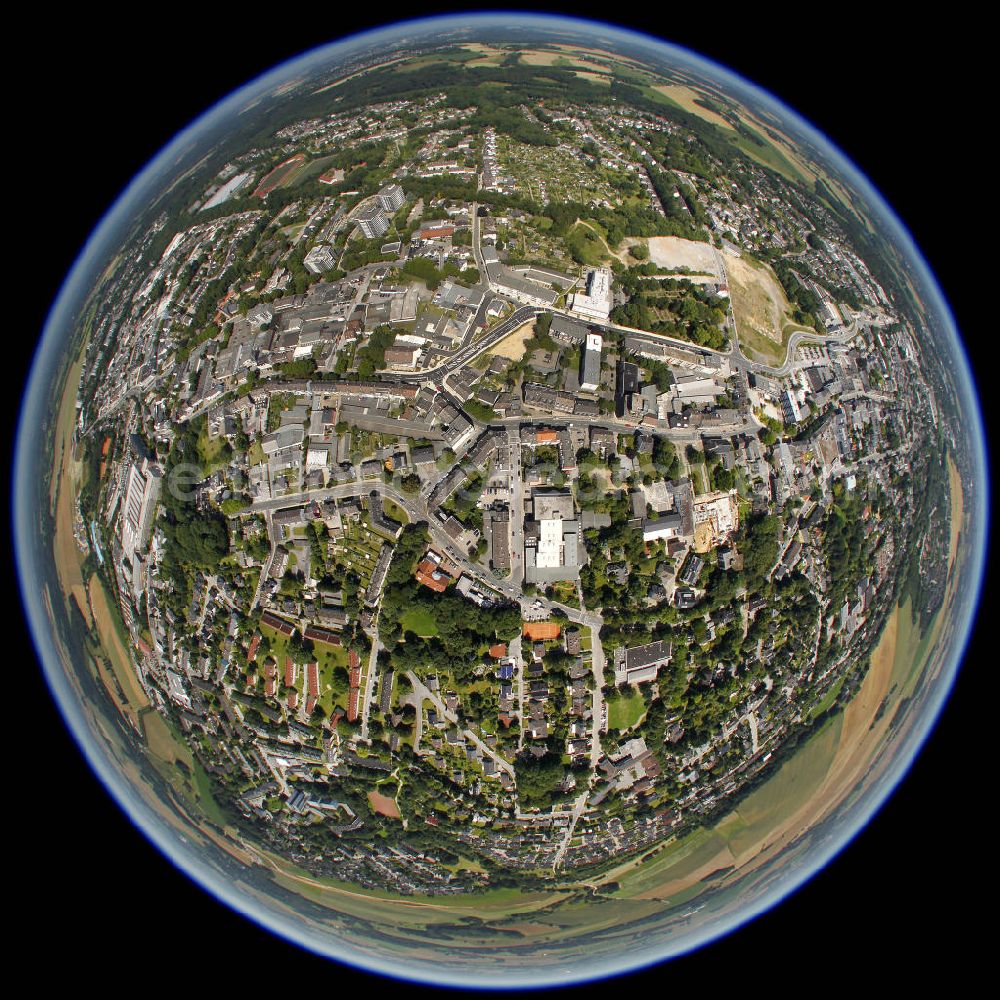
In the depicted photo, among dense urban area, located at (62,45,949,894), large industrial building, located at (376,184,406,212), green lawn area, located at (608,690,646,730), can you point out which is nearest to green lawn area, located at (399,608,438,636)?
dense urban area, located at (62,45,949,894)

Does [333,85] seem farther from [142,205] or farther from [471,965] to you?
[471,965]

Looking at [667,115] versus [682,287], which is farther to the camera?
[667,115]

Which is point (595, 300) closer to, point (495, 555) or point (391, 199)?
point (391, 199)

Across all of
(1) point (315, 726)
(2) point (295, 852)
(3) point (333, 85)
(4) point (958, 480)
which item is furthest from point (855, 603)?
(3) point (333, 85)

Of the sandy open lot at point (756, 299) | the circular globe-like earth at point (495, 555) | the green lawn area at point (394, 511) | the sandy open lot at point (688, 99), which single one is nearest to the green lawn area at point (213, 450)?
the circular globe-like earth at point (495, 555)

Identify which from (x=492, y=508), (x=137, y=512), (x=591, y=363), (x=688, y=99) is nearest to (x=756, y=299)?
(x=591, y=363)

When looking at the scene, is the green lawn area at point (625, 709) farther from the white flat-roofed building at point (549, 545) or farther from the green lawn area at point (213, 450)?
the green lawn area at point (213, 450)
